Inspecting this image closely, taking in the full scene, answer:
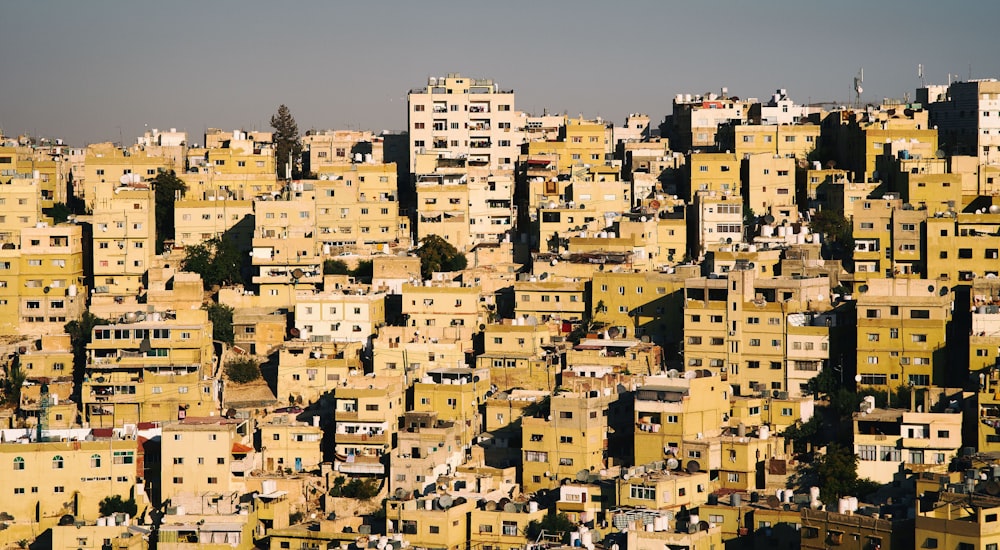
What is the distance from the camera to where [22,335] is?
46.5 m

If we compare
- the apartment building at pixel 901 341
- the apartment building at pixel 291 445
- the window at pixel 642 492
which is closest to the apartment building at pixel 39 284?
the apartment building at pixel 291 445

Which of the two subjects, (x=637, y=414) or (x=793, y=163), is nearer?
(x=637, y=414)

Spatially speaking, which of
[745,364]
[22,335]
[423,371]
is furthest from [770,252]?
[22,335]

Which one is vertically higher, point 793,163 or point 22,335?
point 793,163

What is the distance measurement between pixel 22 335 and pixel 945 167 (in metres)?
19.2

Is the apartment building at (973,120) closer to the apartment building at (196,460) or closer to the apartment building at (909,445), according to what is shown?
the apartment building at (909,445)

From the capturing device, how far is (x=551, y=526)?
3622cm

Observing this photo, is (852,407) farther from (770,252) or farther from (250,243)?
(250,243)

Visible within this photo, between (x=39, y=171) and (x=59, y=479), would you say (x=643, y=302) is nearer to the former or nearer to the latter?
(x=59, y=479)

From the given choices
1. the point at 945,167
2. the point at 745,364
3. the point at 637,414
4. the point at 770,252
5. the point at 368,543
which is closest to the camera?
the point at 368,543

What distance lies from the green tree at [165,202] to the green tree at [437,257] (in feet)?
19.6

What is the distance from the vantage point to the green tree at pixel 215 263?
48156 mm

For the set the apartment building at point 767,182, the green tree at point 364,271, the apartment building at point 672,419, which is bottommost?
the apartment building at point 672,419

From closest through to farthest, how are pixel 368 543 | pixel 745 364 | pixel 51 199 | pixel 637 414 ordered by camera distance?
pixel 368 543 < pixel 637 414 < pixel 745 364 < pixel 51 199
